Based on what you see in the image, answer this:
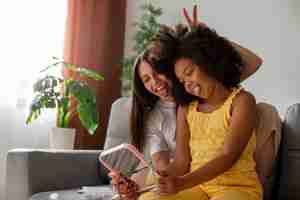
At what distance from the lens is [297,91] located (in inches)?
92.8

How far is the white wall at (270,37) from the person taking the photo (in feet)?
7.84

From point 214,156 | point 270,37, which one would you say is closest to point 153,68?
point 214,156

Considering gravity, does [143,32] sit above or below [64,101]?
above

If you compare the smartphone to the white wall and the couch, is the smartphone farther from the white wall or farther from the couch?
the white wall

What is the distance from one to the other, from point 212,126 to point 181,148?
15cm

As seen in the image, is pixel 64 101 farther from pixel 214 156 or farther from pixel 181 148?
pixel 214 156

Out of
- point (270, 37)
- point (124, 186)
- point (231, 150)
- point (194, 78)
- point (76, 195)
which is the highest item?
point (270, 37)

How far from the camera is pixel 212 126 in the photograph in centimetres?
161

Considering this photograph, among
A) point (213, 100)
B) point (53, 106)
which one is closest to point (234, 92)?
point (213, 100)

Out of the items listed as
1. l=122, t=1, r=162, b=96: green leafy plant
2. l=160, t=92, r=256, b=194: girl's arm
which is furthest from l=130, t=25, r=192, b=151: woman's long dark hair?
l=122, t=1, r=162, b=96: green leafy plant

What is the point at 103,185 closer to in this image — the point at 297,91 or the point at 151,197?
the point at 151,197

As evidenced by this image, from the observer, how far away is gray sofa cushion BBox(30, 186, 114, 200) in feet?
6.01

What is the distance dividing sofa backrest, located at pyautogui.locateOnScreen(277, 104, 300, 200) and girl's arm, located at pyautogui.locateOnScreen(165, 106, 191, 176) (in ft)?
1.53

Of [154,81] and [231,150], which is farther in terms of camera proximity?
[154,81]
